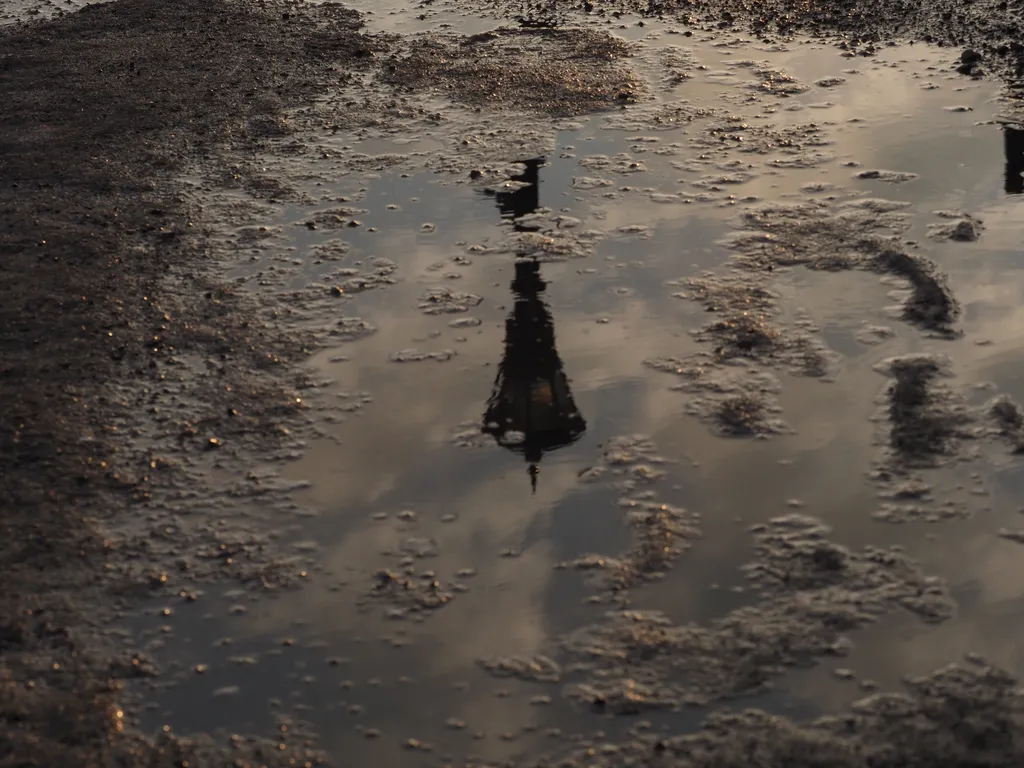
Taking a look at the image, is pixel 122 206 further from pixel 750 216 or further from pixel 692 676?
pixel 692 676

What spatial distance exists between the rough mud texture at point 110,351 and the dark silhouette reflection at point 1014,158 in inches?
167

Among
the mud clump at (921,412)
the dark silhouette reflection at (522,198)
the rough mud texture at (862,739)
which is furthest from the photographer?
the dark silhouette reflection at (522,198)

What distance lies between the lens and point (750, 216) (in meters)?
7.05

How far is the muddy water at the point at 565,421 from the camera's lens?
13.5ft

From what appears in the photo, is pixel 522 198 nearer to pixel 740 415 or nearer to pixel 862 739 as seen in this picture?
pixel 740 415

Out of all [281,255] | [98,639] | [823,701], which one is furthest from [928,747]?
[281,255]

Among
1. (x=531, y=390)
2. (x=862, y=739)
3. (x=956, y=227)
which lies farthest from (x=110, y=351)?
(x=956, y=227)

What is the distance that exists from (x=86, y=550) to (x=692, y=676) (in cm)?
230

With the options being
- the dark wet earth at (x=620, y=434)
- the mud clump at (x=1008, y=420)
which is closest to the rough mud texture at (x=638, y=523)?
the dark wet earth at (x=620, y=434)

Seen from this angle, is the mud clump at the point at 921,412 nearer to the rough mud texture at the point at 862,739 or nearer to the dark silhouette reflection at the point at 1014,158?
the rough mud texture at the point at 862,739

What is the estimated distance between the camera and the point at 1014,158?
7.58 m

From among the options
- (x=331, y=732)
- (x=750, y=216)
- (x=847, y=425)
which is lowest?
(x=331, y=732)

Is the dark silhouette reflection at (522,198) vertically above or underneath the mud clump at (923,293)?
above

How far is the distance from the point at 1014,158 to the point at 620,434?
12.4ft
